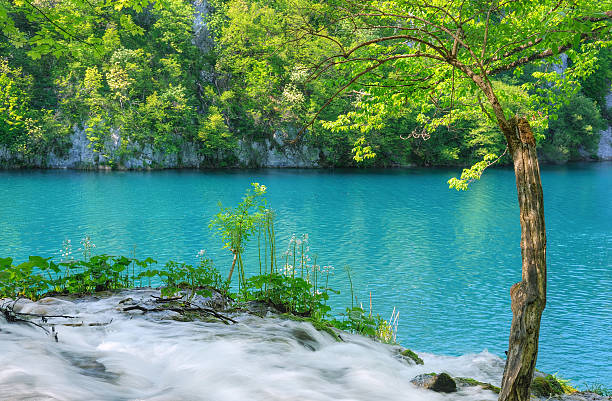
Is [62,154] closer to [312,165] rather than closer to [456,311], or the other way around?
[312,165]

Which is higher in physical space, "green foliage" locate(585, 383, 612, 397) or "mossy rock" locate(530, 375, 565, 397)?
"mossy rock" locate(530, 375, 565, 397)

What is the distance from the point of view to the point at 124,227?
→ 21.2 meters

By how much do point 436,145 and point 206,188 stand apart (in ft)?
116

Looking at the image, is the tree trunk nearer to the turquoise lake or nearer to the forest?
the turquoise lake

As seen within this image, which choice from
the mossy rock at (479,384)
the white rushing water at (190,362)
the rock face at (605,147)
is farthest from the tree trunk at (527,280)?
the rock face at (605,147)

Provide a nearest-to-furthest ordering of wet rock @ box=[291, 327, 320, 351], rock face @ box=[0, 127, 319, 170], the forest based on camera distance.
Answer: wet rock @ box=[291, 327, 320, 351], the forest, rock face @ box=[0, 127, 319, 170]

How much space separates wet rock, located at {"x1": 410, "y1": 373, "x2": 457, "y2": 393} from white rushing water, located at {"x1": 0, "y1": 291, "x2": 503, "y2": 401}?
0.28 feet

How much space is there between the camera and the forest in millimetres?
47250

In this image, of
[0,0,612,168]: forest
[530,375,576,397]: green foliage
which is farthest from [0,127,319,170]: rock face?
[530,375,576,397]: green foliage

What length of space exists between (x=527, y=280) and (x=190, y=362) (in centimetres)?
308

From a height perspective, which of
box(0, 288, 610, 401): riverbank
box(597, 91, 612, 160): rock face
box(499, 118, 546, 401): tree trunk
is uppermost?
box(597, 91, 612, 160): rock face

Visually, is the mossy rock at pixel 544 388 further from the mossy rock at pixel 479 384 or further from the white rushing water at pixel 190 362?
the white rushing water at pixel 190 362

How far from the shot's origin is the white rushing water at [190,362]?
11.6ft

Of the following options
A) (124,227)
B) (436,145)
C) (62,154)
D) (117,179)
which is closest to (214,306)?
(124,227)
